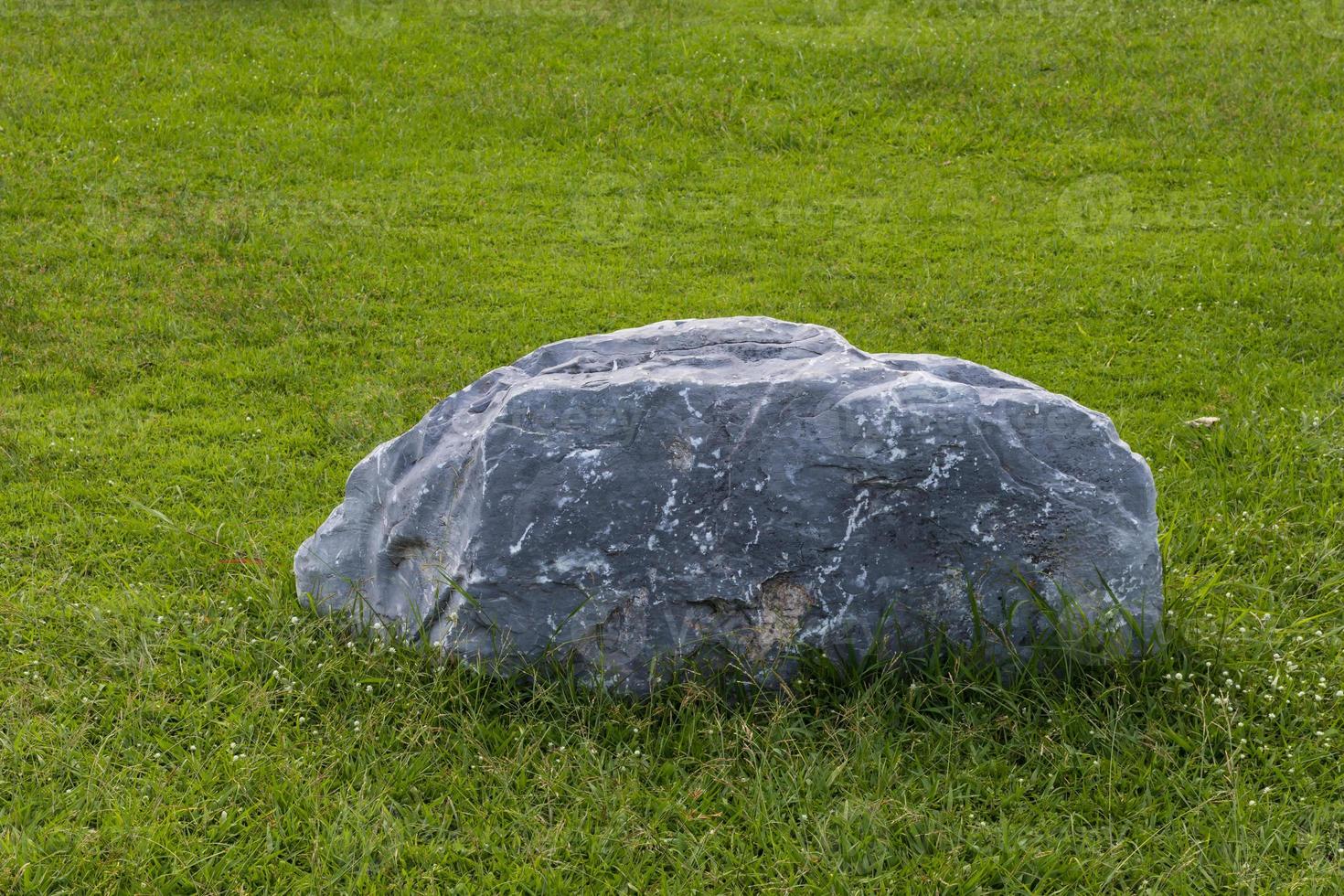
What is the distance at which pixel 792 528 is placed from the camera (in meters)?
4.98

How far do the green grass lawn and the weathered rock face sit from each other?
294mm

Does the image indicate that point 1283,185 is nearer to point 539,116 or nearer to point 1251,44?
point 1251,44

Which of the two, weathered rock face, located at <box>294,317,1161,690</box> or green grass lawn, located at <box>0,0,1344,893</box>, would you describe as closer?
green grass lawn, located at <box>0,0,1344,893</box>

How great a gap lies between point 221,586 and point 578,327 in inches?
162

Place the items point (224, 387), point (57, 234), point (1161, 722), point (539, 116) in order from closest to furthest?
point (1161, 722) → point (224, 387) → point (57, 234) → point (539, 116)

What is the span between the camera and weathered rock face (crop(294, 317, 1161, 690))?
4.98 meters

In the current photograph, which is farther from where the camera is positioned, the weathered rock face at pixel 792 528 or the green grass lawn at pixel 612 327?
the weathered rock face at pixel 792 528

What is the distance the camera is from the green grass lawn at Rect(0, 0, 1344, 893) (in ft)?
14.7

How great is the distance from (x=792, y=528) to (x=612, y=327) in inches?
188

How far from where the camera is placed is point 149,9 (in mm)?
15289

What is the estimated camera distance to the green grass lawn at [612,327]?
4469mm

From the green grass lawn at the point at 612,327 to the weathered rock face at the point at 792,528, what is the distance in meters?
0.29

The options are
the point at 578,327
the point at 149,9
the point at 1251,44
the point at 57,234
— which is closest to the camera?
the point at 578,327

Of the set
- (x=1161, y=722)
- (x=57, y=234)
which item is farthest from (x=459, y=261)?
(x=1161, y=722)
